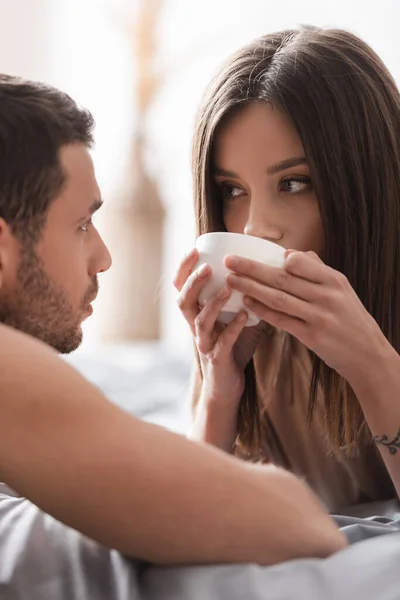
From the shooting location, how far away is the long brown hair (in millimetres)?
1300

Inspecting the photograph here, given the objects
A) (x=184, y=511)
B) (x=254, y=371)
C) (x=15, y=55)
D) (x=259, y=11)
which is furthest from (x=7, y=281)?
(x=15, y=55)

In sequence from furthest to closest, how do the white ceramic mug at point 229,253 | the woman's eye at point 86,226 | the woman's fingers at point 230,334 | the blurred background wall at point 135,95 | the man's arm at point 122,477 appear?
the blurred background wall at point 135,95, the woman's fingers at point 230,334, the white ceramic mug at point 229,253, the woman's eye at point 86,226, the man's arm at point 122,477

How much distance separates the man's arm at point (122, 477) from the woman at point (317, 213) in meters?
0.39

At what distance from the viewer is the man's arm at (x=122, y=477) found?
2.44ft

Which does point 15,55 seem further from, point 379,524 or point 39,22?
point 379,524

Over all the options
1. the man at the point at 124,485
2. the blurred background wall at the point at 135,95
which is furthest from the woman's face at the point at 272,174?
the blurred background wall at the point at 135,95

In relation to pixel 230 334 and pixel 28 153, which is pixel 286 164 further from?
pixel 28 153

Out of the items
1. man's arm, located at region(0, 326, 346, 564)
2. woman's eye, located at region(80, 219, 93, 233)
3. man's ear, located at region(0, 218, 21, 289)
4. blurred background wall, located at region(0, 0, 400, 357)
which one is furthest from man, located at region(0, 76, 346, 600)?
blurred background wall, located at region(0, 0, 400, 357)

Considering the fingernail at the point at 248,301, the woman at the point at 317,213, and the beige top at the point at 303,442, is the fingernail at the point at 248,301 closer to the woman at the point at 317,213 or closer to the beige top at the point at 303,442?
the woman at the point at 317,213

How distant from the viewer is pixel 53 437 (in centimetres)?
74

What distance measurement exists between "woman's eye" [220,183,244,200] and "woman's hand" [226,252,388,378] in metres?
0.29

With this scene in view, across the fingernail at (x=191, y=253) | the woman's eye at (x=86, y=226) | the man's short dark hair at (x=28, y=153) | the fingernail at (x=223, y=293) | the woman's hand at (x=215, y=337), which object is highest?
the man's short dark hair at (x=28, y=153)

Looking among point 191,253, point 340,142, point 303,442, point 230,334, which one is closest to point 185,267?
point 191,253

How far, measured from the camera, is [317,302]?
1.12 metres
